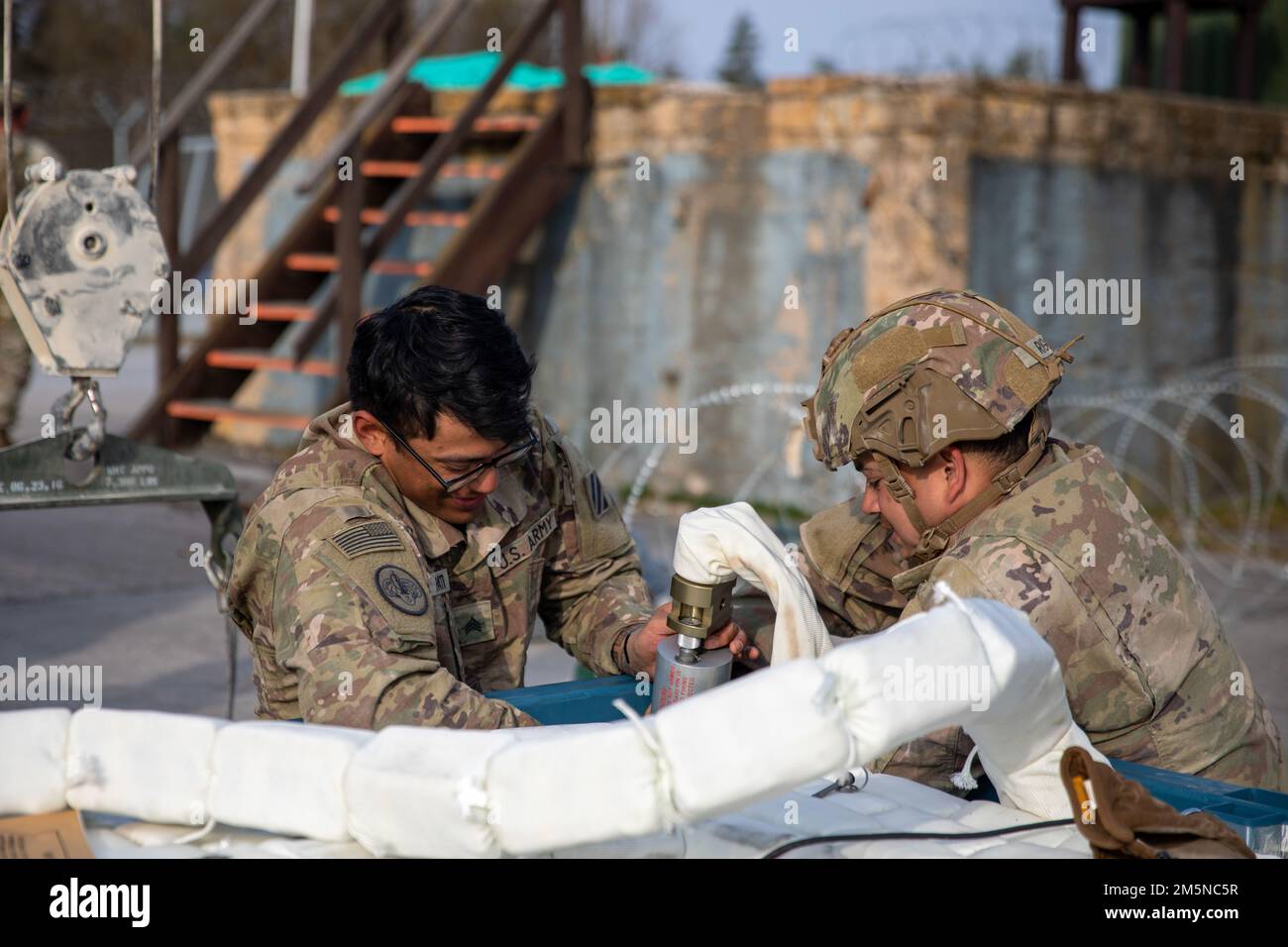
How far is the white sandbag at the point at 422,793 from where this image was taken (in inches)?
69.2

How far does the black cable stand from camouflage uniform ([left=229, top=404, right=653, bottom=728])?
70 centimetres

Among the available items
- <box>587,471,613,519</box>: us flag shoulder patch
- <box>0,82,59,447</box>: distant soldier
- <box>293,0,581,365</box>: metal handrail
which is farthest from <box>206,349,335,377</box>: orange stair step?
<box>587,471,613,519</box>: us flag shoulder patch

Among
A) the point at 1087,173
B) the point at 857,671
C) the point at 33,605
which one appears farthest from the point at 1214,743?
the point at 1087,173

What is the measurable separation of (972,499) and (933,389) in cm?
22

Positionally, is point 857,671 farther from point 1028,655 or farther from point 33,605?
point 33,605

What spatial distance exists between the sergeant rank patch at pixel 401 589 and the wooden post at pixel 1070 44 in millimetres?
8581

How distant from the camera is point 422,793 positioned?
177cm

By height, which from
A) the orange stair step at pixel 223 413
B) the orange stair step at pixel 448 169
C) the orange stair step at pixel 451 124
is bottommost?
the orange stair step at pixel 223 413

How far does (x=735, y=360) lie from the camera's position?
8.64 m

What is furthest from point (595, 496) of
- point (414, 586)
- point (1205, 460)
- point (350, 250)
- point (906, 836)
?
point (1205, 460)

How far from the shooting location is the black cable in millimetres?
1996
